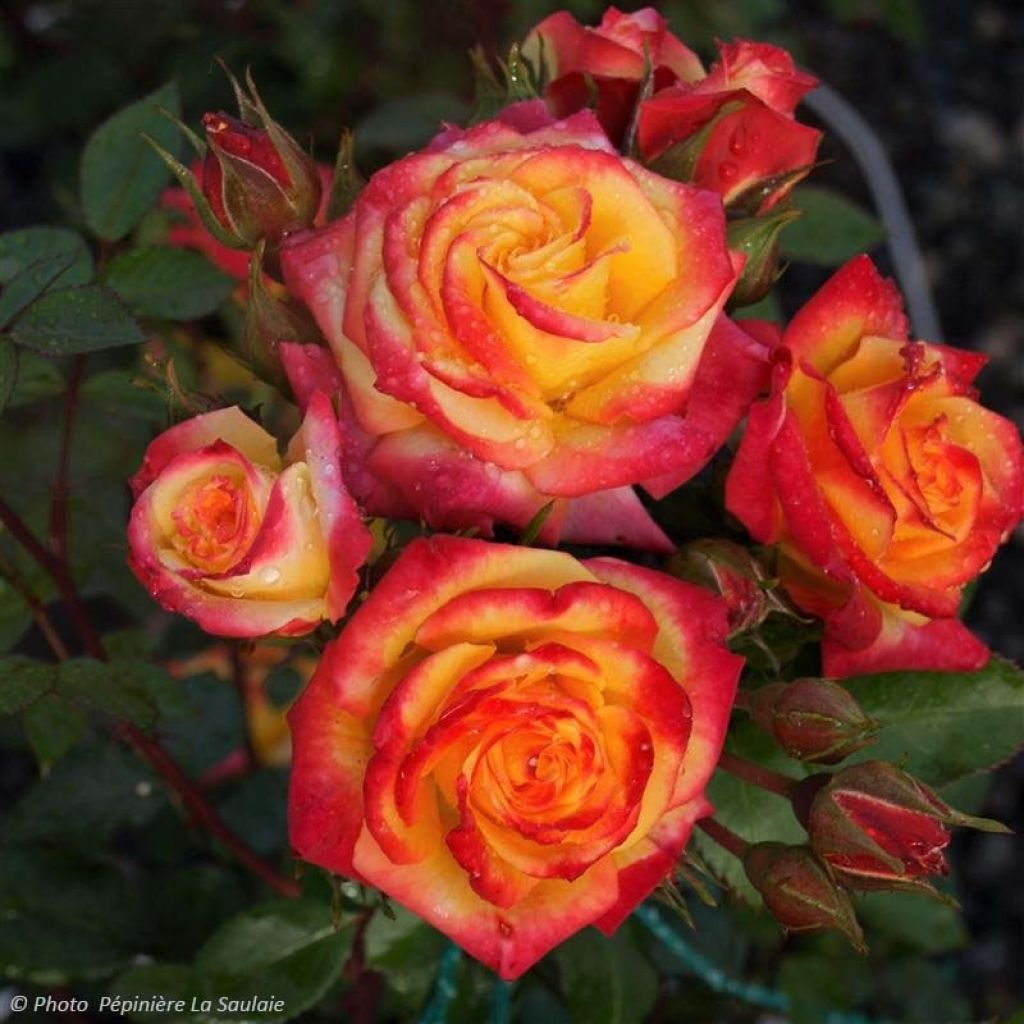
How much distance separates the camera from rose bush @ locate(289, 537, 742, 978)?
0.51m

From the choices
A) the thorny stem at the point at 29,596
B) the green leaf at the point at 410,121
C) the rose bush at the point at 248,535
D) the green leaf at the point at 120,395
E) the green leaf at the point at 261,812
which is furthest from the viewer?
the green leaf at the point at 410,121

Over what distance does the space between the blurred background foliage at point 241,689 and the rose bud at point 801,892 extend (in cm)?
19

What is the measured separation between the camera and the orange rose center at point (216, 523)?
51cm

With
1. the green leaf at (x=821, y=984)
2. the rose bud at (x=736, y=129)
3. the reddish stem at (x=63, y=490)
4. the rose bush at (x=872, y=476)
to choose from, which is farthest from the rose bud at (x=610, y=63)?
the green leaf at (x=821, y=984)

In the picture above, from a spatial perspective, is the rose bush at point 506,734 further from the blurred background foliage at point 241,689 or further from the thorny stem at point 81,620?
the thorny stem at point 81,620

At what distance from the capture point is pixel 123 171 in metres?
0.85

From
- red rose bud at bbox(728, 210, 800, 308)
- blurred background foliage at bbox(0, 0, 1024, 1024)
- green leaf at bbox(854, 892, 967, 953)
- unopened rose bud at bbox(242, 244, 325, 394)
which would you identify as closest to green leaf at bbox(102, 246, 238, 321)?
blurred background foliage at bbox(0, 0, 1024, 1024)

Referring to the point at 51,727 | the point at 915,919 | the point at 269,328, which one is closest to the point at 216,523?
the point at 269,328

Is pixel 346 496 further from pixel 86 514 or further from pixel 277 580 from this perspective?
pixel 86 514

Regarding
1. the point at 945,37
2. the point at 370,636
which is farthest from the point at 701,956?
the point at 945,37

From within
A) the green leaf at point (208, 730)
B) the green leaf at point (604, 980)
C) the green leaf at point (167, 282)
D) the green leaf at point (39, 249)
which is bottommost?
the green leaf at point (604, 980)

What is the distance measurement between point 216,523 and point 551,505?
132 millimetres

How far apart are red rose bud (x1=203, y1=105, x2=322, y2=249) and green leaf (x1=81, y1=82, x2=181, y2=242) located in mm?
242

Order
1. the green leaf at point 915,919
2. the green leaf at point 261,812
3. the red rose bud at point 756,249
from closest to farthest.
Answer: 1. the red rose bud at point 756,249
2. the green leaf at point 915,919
3. the green leaf at point 261,812
